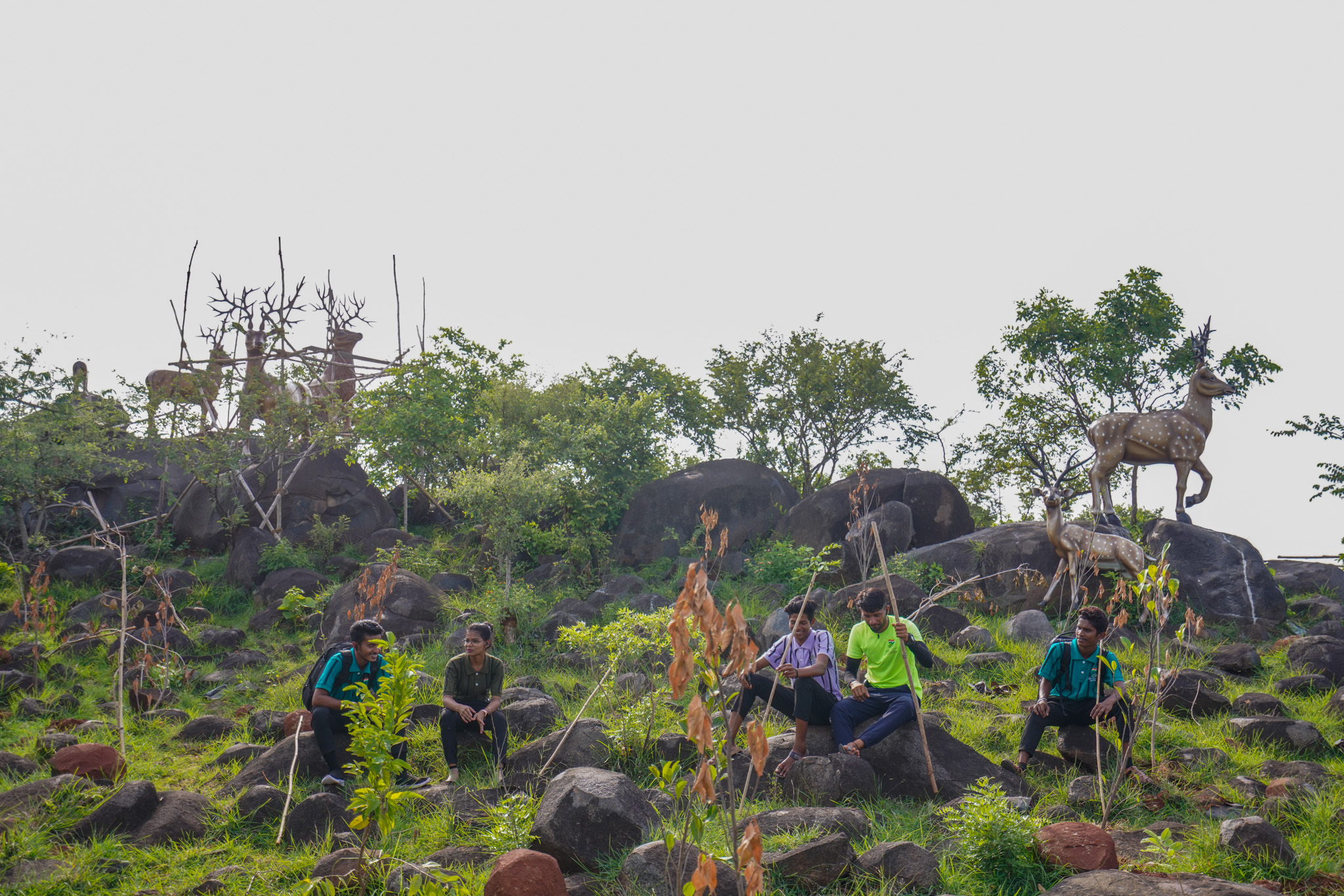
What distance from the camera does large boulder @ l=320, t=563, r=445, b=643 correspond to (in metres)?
13.0

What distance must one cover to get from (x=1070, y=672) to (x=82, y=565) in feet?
53.8

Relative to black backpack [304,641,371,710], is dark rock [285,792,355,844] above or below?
below

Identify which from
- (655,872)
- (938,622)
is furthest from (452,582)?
(655,872)

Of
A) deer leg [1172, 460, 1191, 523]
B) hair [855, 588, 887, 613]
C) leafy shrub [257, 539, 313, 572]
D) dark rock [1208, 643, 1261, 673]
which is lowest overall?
dark rock [1208, 643, 1261, 673]

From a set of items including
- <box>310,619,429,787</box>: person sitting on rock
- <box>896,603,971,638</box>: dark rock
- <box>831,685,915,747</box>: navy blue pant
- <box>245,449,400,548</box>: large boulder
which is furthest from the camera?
<box>245,449,400,548</box>: large boulder

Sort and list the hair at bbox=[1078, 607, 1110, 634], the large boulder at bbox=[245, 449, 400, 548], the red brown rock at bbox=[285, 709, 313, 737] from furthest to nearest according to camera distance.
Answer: the large boulder at bbox=[245, 449, 400, 548], the red brown rock at bbox=[285, 709, 313, 737], the hair at bbox=[1078, 607, 1110, 634]

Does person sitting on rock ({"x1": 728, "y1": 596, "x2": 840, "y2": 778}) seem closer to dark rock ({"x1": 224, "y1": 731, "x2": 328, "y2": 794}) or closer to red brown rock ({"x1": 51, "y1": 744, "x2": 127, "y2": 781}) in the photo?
dark rock ({"x1": 224, "y1": 731, "x2": 328, "y2": 794})

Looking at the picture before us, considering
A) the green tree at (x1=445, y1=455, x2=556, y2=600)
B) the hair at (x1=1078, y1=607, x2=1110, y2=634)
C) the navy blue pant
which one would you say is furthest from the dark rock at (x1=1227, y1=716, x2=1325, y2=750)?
the green tree at (x1=445, y1=455, x2=556, y2=600)

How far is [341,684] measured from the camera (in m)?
7.68

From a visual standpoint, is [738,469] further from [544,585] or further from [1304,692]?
[1304,692]

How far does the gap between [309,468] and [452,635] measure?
9.22m

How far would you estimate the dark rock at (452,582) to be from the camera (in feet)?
48.7

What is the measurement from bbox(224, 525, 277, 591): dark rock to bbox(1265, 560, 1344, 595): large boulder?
17.6 m

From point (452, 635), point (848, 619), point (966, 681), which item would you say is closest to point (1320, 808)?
point (966, 681)
